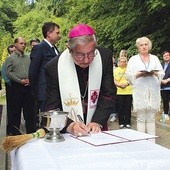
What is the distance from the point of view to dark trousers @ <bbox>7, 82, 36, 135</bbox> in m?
7.58

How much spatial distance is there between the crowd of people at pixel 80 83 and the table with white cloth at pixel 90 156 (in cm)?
33

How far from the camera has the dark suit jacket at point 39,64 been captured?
19.4ft

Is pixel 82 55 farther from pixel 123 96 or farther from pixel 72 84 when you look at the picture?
pixel 123 96

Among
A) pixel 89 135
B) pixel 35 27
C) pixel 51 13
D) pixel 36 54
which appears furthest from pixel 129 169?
pixel 35 27

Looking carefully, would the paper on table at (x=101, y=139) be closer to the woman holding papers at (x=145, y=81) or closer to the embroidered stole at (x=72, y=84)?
the embroidered stole at (x=72, y=84)

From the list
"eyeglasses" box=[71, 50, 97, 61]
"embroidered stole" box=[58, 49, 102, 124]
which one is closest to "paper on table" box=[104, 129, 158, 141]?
"embroidered stole" box=[58, 49, 102, 124]

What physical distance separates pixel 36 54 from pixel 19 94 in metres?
1.88

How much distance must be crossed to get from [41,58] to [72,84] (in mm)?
2862

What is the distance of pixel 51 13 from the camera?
3134cm

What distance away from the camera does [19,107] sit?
25.2 feet

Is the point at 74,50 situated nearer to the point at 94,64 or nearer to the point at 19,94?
the point at 94,64

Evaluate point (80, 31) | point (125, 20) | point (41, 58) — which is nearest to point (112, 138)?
point (80, 31)

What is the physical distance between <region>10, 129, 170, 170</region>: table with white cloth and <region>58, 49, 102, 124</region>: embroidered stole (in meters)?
0.51

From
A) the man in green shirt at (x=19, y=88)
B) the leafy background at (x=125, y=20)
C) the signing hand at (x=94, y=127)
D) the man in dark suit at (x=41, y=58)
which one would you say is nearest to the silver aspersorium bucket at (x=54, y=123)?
the signing hand at (x=94, y=127)
